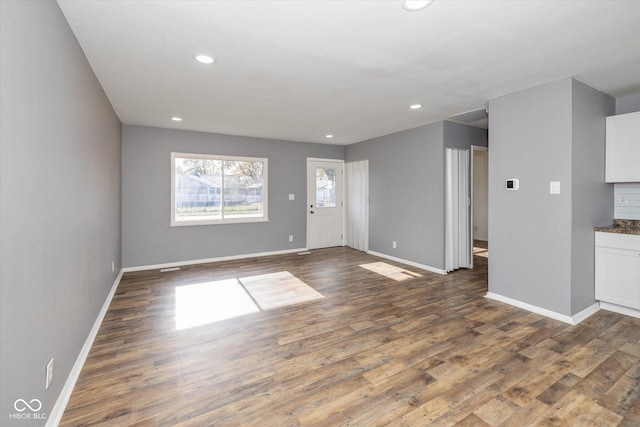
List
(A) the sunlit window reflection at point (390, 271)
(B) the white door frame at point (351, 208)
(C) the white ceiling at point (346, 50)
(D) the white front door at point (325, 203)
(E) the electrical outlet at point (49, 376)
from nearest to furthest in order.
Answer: (E) the electrical outlet at point (49, 376) < (C) the white ceiling at point (346, 50) < (A) the sunlit window reflection at point (390, 271) < (B) the white door frame at point (351, 208) < (D) the white front door at point (325, 203)

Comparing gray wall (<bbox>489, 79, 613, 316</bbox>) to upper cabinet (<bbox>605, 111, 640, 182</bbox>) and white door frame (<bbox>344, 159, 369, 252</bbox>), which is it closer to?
Result: upper cabinet (<bbox>605, 111, 640, 182</bbox>)

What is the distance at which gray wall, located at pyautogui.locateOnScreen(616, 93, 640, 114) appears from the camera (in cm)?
345

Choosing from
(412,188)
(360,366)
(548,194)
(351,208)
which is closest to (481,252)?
(412,188)

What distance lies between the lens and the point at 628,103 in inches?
138

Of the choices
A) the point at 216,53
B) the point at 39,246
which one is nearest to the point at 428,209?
the point at 216,53

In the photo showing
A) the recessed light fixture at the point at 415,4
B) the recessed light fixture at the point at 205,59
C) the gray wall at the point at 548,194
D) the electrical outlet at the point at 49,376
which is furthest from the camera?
the gray wall at the point at 548,194

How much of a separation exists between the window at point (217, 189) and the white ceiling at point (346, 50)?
164 cm

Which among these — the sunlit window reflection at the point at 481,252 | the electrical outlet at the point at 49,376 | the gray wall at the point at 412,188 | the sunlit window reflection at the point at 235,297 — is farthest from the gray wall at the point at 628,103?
the electrical outlet at the point at 49,376

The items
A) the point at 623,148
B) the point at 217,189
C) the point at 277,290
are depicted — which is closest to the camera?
the point at 623,148

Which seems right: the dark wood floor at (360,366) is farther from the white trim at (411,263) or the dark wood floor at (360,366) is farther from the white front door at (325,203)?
the white front door at (325,203)

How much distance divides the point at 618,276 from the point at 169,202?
6.44 m

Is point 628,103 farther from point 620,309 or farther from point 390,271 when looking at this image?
point 390,271

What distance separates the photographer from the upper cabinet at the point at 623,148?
319 centimetres

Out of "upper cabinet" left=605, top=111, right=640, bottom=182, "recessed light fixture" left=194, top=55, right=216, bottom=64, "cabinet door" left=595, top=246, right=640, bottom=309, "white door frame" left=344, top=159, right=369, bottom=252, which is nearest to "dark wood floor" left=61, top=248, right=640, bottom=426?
"cabinet door" left=595, top=246, right=640, bottom=309
